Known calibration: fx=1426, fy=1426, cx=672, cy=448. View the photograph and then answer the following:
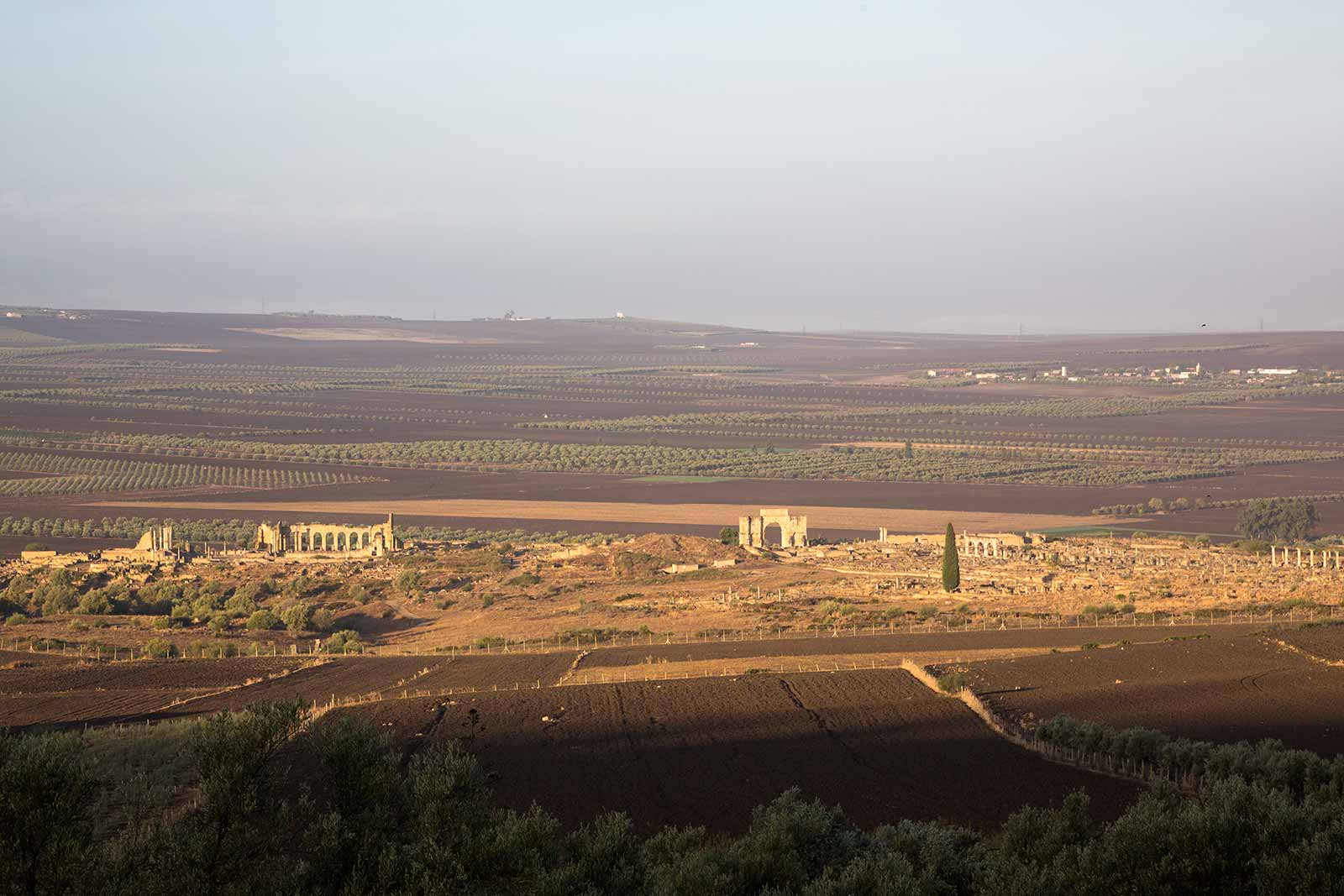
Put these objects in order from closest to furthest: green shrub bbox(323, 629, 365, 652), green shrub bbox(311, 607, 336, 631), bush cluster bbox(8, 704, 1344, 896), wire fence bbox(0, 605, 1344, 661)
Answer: bush cluster bbox(8, 704, 1344, 896) → wire fence bbox(0, 605, 1344, 661) → green shrub bbox(323, 629, 365, 652) → green shrub bbox(311, 607, 336, 631)

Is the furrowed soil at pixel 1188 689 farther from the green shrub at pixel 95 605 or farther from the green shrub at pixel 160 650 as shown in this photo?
the green shrub at pixel 95 605

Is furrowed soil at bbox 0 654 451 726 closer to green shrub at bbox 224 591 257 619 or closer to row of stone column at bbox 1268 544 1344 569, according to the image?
green shrub at bbox 224 591 257 619

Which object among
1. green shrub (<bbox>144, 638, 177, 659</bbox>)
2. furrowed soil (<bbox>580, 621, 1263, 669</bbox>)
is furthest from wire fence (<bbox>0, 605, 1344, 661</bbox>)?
furrowed soil (<bbox>580, 621, 1263, 669</bbox>)

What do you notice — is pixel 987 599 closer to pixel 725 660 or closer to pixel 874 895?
pixel 725 660

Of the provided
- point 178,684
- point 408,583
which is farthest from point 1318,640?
point 408,583

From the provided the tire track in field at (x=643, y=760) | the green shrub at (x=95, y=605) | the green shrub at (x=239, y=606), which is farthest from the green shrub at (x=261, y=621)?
the tire track in field at (x=643, y=760)

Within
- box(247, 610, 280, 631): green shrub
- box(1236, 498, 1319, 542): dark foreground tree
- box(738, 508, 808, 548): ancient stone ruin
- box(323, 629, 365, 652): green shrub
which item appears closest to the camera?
box(323, 629, 365, 652): green shrub
